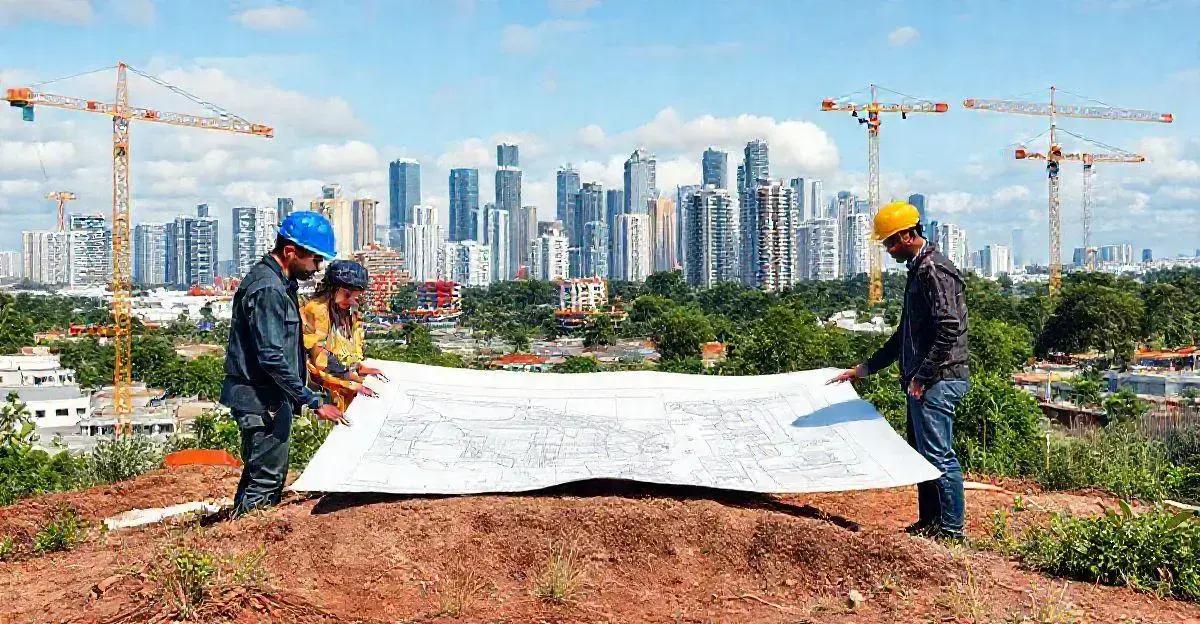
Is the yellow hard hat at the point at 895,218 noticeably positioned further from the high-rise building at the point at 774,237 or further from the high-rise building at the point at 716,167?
the high-rise building at the point at 716,167

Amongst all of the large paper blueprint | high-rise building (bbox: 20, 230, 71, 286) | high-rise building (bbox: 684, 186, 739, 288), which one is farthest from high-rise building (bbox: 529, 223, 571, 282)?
the large paper blueprint

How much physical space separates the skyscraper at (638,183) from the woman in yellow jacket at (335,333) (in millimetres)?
159558

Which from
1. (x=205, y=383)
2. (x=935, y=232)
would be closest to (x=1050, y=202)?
(x=935, y=232)

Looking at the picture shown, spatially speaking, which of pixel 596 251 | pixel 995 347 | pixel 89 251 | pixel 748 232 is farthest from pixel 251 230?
pixel 995 347

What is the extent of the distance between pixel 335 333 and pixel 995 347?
4478 cm

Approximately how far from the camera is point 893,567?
377cm

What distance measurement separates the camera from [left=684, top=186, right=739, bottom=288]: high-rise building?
11906 centimetres

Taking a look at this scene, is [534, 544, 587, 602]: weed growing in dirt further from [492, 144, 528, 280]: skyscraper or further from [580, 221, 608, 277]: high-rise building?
[492, 144, 528, 280]: skyscraper

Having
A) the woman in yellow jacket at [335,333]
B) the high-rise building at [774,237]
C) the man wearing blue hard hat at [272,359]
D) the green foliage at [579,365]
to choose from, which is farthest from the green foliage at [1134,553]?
the high-rise building at [774,237]

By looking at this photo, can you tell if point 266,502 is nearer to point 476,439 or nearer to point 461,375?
point 476,439

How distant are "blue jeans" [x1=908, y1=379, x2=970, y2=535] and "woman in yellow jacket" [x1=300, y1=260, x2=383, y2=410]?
2947 millimetres

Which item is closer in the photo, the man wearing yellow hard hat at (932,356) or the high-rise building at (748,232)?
the man wearing yellow hard hat at (932,356)

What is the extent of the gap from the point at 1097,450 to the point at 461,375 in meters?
5.01

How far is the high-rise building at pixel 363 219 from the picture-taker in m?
150
